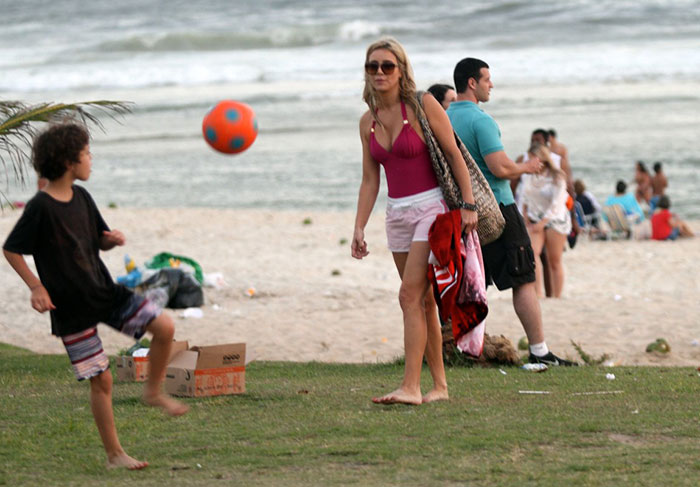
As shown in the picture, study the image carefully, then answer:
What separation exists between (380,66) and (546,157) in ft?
14.6

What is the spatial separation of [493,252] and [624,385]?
128 cm

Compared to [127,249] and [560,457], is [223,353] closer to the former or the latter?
[560,457]

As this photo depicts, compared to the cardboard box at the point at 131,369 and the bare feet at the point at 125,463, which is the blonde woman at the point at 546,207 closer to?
the cardboard box at the point at 131,369

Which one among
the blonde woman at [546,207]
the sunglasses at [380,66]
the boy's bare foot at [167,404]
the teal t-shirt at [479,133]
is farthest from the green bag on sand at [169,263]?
the boy's bare foot at [167,404]

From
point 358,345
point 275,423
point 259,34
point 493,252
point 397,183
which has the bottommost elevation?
point 358,345

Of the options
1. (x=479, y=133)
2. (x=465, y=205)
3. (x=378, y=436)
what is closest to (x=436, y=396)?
(x=378, y=436)

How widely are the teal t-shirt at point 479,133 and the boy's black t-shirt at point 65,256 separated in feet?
9.36

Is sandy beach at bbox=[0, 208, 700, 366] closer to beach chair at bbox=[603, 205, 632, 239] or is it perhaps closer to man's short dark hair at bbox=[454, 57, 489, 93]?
beach chair at bbox=[603, 205, 632, 239]

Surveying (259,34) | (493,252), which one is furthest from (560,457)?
(259,34)

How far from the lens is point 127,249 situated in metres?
14.6

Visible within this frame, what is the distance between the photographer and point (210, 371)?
565 centimetres

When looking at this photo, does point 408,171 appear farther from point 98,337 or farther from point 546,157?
point 546,157

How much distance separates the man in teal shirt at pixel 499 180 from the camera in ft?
20.4

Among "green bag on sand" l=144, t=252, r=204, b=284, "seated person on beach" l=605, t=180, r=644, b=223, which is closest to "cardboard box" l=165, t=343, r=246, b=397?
"green bag on sand" l=144, t=252, r=204, b=284
